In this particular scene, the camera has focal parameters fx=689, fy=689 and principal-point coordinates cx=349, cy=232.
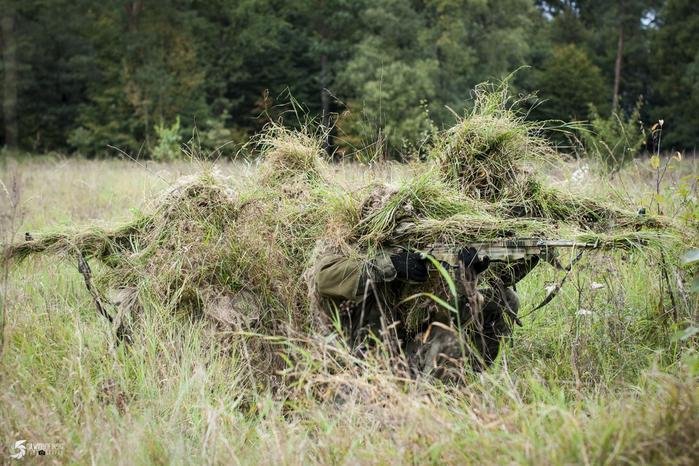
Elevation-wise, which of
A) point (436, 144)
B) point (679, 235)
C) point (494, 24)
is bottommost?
point (679, 235)

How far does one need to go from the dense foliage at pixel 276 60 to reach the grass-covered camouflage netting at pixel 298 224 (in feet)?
70.4

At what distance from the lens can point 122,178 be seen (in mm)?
12227

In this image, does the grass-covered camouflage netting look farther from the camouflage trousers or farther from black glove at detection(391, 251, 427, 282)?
the camouflage trousers

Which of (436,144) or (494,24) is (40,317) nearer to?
(436,144)

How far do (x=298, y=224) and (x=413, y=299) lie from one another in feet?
3.78

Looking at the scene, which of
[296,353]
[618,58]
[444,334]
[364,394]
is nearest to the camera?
[364,394]

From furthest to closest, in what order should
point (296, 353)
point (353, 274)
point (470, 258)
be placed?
1. point (296, 353)
2. point (353, 274)
3. point (470, 258)

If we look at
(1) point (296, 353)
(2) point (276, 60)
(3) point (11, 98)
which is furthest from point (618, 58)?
(3) point (11, 98)

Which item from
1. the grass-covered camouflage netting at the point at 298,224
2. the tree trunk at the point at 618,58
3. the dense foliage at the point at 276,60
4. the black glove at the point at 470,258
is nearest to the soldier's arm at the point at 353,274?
the grass-covered camouflage netting at the point at 298,224

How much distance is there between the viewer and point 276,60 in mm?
32625

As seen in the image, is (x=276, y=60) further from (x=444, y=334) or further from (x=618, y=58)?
(x=444, y=334)

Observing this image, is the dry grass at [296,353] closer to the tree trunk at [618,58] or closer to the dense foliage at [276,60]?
the dense foliage at [276,60]

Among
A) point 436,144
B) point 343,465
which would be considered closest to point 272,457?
point 343,465

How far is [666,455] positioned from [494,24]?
2974 cm
